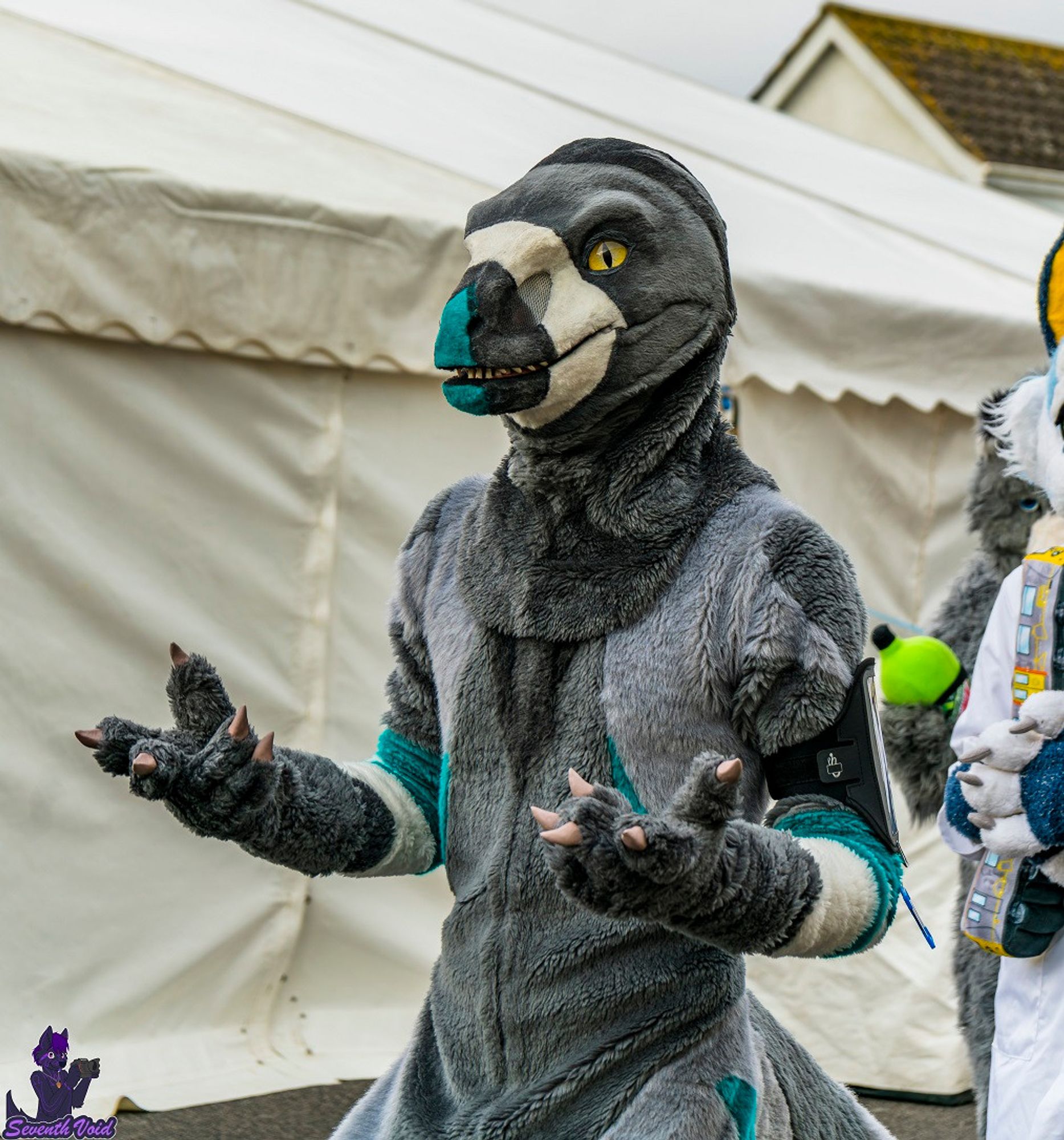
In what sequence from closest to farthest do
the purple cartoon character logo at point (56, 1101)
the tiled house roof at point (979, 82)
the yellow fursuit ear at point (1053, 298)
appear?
the yellow fursuit ear at point (1053, 298), the purple cartoon character logo at point (56, 1101), the tiled house roof at point (979, 82)

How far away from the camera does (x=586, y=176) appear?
1.70m

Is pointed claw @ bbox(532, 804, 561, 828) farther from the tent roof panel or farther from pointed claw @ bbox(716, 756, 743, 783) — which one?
the tent roof panel

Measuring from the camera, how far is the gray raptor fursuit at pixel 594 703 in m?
1.56

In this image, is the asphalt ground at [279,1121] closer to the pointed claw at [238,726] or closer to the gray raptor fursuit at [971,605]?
the gray raptor fursuit at [971,605]

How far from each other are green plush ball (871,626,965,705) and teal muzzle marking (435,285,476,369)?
1.74 m

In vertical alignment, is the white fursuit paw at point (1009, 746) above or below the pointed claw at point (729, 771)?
above

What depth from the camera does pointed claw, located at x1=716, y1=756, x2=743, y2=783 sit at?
1235 mm

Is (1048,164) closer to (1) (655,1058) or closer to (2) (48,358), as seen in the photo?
(2) (48,358)

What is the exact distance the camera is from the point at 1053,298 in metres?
2.55

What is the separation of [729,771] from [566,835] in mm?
131

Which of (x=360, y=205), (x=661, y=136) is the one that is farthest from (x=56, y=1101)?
(x=661, y=136)

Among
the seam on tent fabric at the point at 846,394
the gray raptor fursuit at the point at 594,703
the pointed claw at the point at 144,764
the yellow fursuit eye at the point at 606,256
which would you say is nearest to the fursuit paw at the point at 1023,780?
the gray raptor fursuit at the point at 594,703

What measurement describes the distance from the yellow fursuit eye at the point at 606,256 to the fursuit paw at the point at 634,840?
23.6 inches

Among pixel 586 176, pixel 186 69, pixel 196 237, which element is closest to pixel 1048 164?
pixel 186 69
